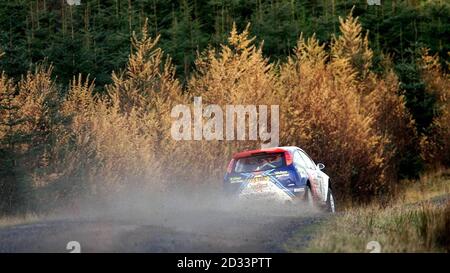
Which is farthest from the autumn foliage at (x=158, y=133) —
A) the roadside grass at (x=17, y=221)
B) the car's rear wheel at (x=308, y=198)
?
the car's rear wheel at (x=308, y=198)

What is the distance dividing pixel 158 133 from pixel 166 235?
19.1 meters

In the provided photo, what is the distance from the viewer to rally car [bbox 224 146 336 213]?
17.4 m

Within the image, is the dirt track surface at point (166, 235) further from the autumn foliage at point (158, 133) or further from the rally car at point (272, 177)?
the autumn foliage at point (158, 133)

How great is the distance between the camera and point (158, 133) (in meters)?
30.5

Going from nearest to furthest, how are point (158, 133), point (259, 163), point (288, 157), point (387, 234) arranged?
point (387, 234)
point (288, 157)
point (259, 163)
point (158, 133)

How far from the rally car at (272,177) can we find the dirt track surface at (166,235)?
7.93 ft

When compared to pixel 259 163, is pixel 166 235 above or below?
below

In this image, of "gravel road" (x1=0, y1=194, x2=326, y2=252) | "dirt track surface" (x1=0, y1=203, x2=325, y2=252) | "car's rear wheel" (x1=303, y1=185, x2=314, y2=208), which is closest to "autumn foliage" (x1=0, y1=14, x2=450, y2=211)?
"car's rear wheel" (x1=303, y1=185, x2=314, y2=208)

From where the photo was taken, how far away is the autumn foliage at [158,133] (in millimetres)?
27266

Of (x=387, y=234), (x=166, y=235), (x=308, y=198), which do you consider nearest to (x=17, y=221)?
(x=308, y=198)

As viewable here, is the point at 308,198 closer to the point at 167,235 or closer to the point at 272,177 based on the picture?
the point at 272,177

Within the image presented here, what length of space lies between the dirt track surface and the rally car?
242 cm

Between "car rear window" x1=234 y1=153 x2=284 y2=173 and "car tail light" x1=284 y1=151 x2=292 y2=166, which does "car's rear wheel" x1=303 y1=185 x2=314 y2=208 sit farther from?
"car rear window" x1=234 y1=153 x2=284 y2=173
